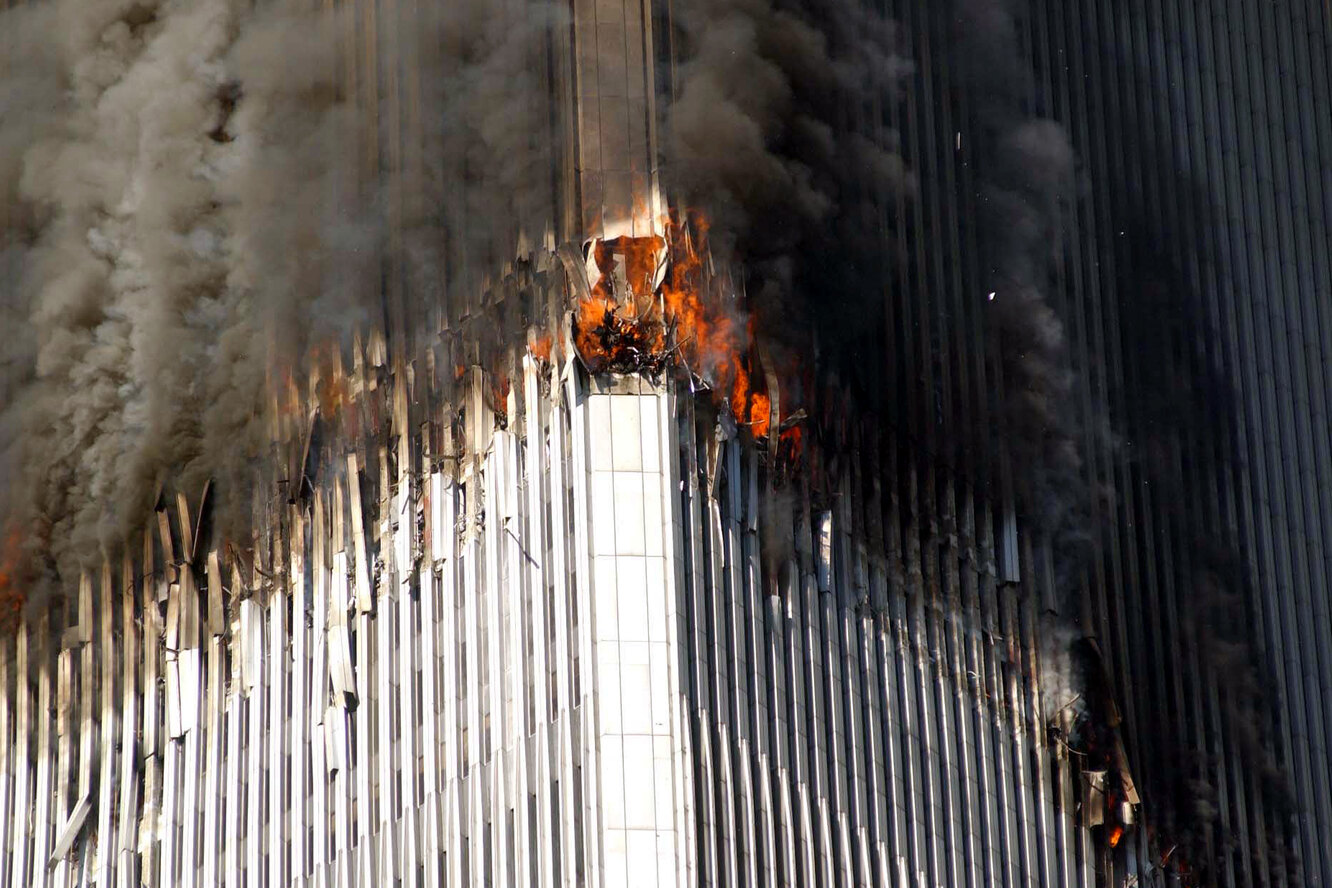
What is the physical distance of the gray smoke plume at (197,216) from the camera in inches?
2726

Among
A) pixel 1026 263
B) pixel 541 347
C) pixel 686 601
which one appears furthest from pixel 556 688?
pixel 1026 263

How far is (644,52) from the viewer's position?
67500 millimetres

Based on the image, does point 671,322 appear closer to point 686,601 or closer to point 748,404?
point 748,404

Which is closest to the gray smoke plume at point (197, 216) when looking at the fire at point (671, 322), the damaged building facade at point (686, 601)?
the damaged building facade at point (686, 601)

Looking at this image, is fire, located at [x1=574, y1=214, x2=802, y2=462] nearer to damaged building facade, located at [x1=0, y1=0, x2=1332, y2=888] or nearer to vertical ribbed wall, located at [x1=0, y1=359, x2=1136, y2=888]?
damaged building facade, located at [x1=0, y1=0, x2=1332, y2=888]

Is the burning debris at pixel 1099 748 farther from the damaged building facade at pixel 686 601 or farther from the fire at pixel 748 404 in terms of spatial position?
the fire at pixel 748 404

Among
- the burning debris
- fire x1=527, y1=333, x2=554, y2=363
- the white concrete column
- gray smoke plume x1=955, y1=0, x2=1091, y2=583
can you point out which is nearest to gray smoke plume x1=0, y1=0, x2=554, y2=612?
fire x1=527, y1=333, x2=554, y2=363

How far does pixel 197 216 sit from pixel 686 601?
19716mm

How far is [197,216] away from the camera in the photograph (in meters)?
74.9

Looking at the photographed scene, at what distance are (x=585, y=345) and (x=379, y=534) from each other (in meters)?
6.86

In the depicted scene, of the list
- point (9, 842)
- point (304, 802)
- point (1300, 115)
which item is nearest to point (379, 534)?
point (304, 802)

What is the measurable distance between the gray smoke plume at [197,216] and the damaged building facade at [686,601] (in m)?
0.98

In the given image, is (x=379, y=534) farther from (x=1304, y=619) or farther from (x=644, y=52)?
(x=1304, y=619)

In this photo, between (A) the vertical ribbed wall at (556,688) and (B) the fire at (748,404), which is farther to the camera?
(B) the fire at (748,404)
